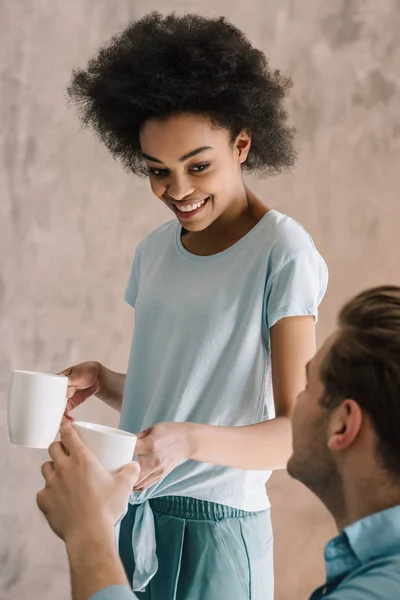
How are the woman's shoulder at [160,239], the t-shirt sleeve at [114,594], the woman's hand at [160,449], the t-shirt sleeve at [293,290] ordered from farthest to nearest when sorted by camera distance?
the woman's shoulder at [160,239] → the t-shirt sleeve at [293,290] → the woman's hand at [160,449] → the t-shirt sleeve at [114,594]

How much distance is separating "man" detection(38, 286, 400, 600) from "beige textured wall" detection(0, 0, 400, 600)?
1475mm

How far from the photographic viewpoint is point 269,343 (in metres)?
1.38

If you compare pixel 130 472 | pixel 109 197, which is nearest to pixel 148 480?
pixel 130 472

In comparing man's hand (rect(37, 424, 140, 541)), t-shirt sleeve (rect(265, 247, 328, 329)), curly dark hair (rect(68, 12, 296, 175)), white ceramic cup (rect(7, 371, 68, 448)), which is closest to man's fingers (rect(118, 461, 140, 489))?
man's hand (rect(37, 424, 140, 541))

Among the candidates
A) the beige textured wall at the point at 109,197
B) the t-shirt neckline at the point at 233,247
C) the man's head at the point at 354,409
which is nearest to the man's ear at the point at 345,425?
the man's head at the point at 354,409

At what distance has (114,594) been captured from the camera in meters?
0.86

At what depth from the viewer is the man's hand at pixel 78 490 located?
0.95 metres

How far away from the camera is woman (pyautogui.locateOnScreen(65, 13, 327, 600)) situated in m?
1.33

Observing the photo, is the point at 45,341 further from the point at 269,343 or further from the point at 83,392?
the point at 269,343

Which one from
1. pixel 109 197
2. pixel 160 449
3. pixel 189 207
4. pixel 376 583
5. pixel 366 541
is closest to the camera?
pixel 376 583

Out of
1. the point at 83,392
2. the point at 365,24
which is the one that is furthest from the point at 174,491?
the point at 365,24

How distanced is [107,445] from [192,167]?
0.55 m

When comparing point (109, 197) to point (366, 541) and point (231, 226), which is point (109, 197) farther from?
point (366, 541)

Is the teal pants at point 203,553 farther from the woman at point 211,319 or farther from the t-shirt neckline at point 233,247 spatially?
the t-shirt neckline at point 233,247
